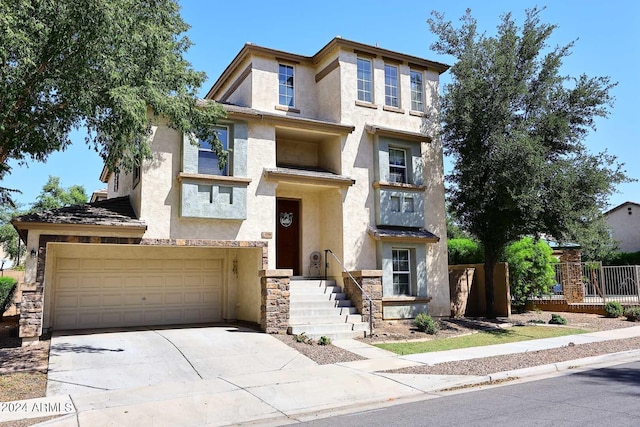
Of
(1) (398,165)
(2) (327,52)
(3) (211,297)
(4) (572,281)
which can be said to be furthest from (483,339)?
(2) (327,52)

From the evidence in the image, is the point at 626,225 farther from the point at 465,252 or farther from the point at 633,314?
the point at 633,314

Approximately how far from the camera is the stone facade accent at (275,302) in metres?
13.6

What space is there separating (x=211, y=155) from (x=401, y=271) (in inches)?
298

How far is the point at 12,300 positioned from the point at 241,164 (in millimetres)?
12723

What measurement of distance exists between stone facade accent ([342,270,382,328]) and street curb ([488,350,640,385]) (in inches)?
213

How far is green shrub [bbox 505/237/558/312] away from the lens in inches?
810

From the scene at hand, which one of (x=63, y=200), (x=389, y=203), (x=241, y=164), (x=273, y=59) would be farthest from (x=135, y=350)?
(x=63, y=200)

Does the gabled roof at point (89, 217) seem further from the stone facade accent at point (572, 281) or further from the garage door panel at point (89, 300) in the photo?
the stone facade accent at point (572, 281)

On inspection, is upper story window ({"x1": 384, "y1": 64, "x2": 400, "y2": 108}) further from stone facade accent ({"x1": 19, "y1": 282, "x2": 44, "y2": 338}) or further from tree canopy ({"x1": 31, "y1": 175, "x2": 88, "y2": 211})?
tree canopy ({"x1": 31, "y1": 175, "x2": 88, "y2": 211})

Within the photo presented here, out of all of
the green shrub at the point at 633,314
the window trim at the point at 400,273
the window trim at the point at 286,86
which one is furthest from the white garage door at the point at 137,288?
the green shrub at the point at 633,314

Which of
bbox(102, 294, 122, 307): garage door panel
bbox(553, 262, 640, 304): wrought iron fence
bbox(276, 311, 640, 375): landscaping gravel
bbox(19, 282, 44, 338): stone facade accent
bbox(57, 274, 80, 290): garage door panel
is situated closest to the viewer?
bbox(276, 311, 640, 375): landscaping gravel

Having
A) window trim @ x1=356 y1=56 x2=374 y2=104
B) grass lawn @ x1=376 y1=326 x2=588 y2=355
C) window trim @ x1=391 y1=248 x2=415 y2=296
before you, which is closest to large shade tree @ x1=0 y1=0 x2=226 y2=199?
window trim @ x1=356 y1=56 x2=374 y2=104

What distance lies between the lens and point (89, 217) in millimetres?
12977

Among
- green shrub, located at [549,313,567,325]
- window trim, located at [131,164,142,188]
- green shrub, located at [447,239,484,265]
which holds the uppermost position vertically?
window trim, located at [131,164,142,188]
